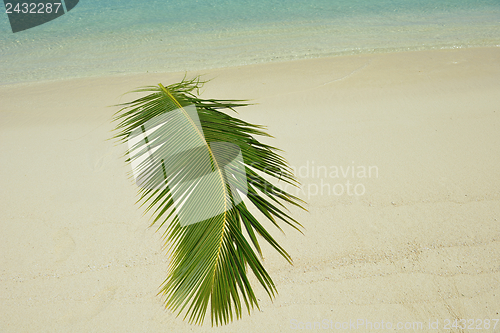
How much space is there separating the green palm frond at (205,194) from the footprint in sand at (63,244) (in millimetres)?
1256

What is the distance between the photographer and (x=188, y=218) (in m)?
1.43

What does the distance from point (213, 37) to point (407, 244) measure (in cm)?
690

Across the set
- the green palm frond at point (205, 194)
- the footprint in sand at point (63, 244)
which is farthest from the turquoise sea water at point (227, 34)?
the green palm frond at point (205, 194)

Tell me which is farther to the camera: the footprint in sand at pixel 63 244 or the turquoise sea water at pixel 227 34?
the turquoise sea water at pixel 227 34

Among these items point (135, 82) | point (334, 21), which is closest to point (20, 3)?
point (135, 82)

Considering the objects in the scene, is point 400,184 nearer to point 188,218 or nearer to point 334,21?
point 188,218

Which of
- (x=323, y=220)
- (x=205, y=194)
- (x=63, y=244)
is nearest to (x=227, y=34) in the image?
(x=323, y=220)

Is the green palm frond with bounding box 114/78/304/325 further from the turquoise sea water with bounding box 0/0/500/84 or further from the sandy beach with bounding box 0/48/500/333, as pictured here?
the turquoise sea water with bounding box 0/0/500/84

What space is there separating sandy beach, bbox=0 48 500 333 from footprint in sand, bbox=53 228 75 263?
1 cm

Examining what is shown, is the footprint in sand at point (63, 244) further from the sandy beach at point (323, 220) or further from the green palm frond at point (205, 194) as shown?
the green palm frond at point (205, 194)

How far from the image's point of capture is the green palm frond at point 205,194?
1260 mm

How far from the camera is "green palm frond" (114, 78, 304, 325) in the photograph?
4.13 feet

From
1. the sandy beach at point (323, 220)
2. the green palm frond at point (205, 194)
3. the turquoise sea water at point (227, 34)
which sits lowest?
the sandy beach at point (323, 220)

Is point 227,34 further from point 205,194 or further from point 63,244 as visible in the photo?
point 205,194
